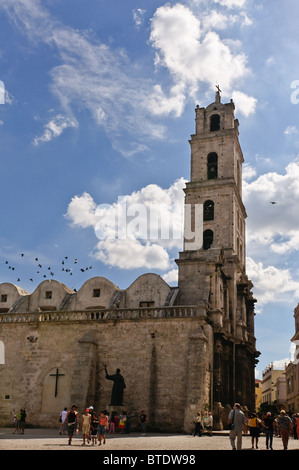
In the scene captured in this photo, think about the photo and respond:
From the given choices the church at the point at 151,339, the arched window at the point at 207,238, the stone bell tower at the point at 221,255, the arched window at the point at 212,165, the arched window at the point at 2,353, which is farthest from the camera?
the arched window at the point at 212,165

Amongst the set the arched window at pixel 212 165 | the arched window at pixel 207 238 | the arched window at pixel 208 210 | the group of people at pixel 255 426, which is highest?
the arched window at pixel 212 165

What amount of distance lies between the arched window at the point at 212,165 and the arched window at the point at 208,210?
2154mm

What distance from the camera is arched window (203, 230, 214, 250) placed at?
3438cm

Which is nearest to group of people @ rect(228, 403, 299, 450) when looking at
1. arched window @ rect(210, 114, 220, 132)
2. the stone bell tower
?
the stone bell tower

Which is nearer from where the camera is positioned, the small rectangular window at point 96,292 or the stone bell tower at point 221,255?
the stone bell tower at point 221,255

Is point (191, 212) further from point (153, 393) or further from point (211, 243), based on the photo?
point (153, 393)

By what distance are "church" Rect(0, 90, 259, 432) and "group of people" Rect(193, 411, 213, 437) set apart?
57 cm

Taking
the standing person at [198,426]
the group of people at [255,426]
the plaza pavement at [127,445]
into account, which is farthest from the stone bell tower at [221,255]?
the group of people at [255,426]

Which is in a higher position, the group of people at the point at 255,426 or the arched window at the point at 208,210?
the arched window at the point at 208,210

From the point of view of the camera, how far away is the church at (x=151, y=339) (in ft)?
80.6

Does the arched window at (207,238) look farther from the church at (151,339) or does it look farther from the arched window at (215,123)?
the arched window at (215,123)

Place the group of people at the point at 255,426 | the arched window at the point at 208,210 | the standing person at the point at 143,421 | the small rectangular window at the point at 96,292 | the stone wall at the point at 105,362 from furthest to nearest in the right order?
the arched window at the point at 208,210
the small rectangular window at the point at 96,292
the stone wall at the point at 105,362
the standing person at the point at 143,421
the group of people at the point at 255,426

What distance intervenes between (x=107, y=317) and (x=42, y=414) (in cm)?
606

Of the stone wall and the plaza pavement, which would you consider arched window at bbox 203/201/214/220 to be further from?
the plaza pavement
